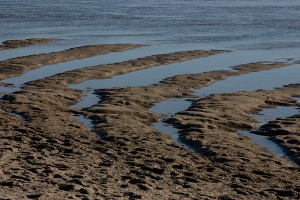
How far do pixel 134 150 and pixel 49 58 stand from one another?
59.4ft

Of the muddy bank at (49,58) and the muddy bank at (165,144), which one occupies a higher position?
the muddy bank at (165,144)

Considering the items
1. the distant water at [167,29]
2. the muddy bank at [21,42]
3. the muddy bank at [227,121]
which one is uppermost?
the muddy bank at [227,121]

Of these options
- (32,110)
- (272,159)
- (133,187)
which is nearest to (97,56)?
(32,110)

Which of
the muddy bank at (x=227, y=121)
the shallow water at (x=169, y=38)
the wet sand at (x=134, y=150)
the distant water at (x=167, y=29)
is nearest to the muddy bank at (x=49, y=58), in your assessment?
the shallow water at (x=169, y=38)

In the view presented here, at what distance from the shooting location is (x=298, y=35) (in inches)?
1738

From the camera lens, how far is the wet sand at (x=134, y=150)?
11570 mm

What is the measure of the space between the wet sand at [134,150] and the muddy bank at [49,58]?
4.08 metres

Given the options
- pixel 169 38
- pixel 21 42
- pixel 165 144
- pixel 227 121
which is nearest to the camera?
pixel 165 144

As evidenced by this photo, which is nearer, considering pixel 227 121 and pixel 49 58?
pixel 227 121

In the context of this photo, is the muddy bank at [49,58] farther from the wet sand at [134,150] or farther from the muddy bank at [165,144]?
the muddy bank at [165,144]

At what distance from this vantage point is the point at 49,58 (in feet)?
105

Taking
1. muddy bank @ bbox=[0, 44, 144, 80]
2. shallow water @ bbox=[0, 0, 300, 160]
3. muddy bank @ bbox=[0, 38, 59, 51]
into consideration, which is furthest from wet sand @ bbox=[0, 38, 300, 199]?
muddy bank @ bbox=[0, 38, 59, 51]

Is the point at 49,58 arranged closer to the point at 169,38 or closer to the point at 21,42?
the point at 21,42

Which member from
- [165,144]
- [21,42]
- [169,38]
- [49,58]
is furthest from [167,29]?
[165,144]
